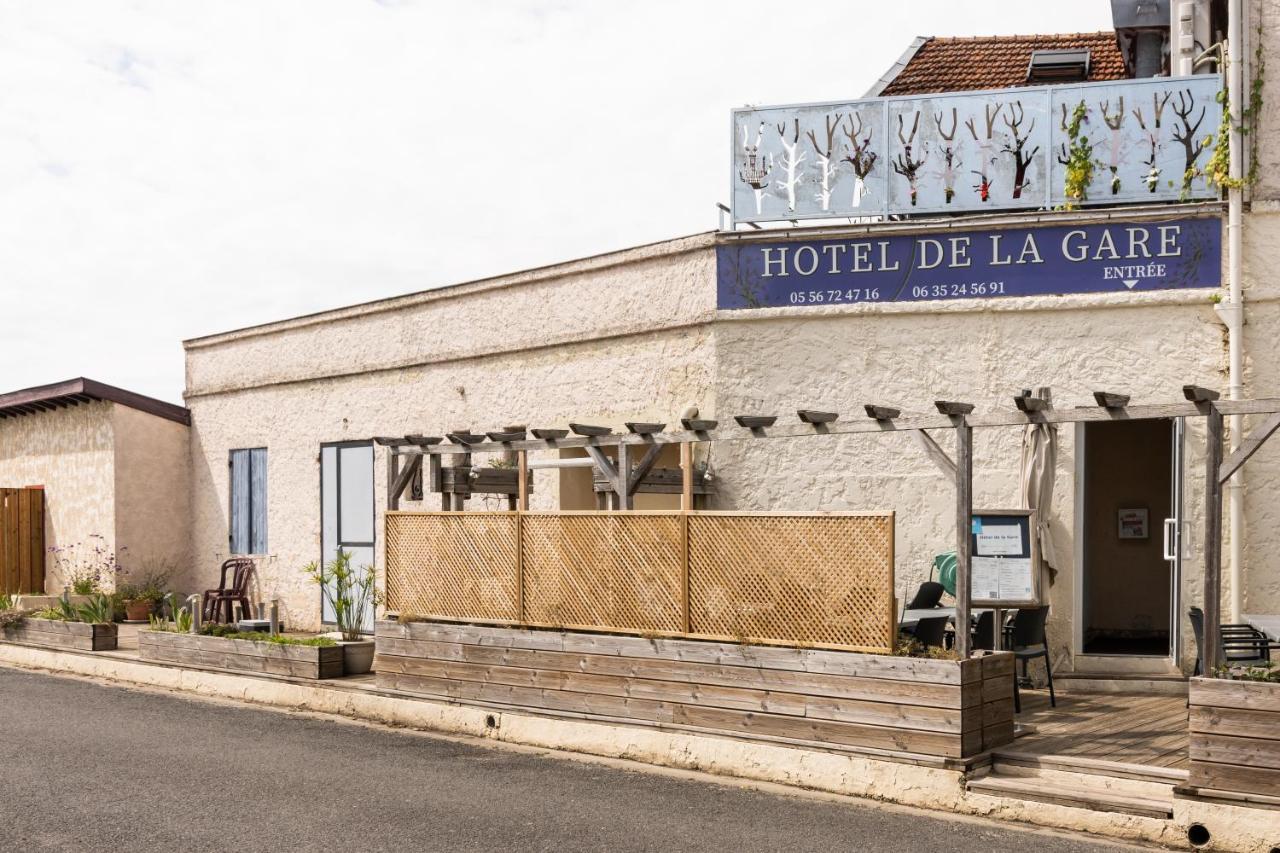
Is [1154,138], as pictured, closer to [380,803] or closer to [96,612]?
[380,803]

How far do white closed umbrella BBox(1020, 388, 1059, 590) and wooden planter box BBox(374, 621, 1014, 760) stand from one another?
2192 mm

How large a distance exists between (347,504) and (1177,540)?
9.55 metres

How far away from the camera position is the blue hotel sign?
10.5m

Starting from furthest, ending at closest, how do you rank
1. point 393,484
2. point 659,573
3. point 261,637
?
point 261,637
point 393,484
point 659,573

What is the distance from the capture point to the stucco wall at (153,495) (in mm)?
17750

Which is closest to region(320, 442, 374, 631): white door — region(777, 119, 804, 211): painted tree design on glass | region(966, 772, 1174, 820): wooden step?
region(777, 119, 804, 211): painted tree design on glass

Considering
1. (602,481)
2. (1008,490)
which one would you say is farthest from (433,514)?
(1008,490)

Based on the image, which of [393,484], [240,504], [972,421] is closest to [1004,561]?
[972,421]

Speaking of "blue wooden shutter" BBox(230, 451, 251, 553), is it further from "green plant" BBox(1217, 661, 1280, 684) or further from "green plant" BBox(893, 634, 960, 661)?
"green plant" BBox(1217, 661, 1280, 684)

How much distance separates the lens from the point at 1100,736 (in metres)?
8.33

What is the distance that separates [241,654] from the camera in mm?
12406

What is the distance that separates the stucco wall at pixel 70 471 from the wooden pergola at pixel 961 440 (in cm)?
859

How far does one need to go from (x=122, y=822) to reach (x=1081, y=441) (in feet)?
25.6

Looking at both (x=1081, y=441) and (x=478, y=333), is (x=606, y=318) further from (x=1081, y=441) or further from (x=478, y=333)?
(x=1081, y=441)
